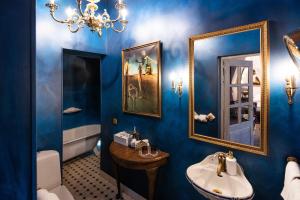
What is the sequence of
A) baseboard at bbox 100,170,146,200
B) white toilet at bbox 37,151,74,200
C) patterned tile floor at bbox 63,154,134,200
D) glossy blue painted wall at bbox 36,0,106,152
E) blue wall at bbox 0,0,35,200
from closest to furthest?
blue wall at bbox 0,0,35,200, white toilet at bbox 37,151,74,200, glossy blue painted wall at bbox 36,0,106,152, baseboard at bbox 100,170,146,200, patterned tile floor at bbox 63,154,134,200

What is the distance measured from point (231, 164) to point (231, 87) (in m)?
0.71

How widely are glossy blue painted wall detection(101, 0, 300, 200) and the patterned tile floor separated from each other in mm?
284

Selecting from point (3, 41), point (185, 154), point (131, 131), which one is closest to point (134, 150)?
point (131, 131)

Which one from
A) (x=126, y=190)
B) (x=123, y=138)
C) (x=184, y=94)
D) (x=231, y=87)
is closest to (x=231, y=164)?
(x=231, y=87)

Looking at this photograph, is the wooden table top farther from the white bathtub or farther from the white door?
the white bathtub

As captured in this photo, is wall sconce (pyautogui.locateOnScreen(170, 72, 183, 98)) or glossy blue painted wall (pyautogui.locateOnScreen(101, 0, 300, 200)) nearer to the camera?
glossy blue painted wall (pyautogui.locateOnScreen(101, 0, 300, 200))

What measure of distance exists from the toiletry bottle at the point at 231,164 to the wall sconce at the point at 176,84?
84 cm

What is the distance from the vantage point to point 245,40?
168cm

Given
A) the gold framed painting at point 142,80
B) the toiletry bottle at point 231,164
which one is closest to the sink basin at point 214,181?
the toiletry bottle at point 231,164

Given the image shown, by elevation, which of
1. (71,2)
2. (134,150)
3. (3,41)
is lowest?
(134,150)

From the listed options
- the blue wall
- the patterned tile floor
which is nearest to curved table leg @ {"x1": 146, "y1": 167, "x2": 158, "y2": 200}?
the patterned tile floor

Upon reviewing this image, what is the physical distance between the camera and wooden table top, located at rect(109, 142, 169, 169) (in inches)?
86.4

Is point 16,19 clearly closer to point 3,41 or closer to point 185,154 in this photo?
point 3,41

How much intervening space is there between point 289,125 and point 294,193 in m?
0.56
